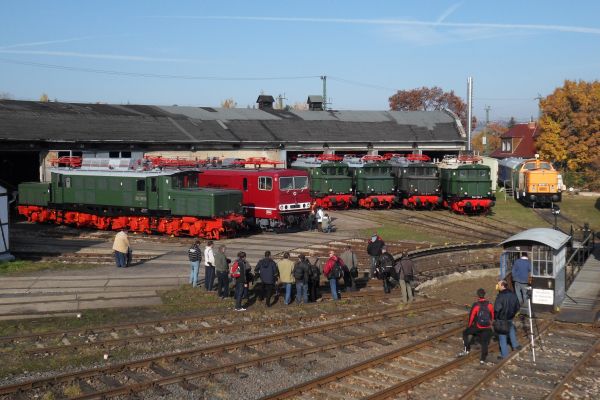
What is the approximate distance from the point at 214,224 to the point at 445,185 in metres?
17.4

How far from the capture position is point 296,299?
18.0 meters

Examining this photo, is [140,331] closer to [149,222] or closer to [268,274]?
[268,274]

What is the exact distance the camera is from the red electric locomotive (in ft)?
95.5

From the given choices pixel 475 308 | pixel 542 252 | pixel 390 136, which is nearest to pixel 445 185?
pixel 390 136

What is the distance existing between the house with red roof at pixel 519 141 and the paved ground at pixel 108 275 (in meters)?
44.3

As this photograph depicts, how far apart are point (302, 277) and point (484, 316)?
19.6 ft

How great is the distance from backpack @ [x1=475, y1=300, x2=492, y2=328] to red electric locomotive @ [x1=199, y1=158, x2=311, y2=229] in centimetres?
1684

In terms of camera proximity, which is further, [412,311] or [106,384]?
[412,311]

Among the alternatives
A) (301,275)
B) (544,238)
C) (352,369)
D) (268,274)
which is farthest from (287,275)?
(544,238)

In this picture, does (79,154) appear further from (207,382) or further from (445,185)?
(207,382)

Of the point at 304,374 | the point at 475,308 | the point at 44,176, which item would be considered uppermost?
the point at 44,176

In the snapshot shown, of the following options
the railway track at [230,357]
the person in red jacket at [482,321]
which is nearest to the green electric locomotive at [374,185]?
the railway track at [230,357]

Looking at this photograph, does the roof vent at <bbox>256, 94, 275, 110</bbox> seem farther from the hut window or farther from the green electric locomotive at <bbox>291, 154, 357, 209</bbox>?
the hut window

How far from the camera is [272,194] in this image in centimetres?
2906
